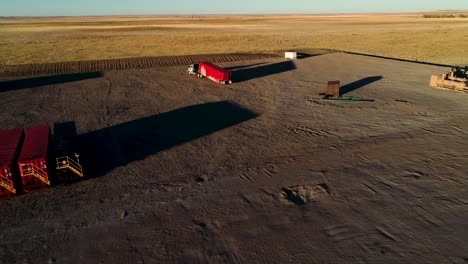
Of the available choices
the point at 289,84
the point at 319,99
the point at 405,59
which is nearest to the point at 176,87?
the point at 289,84

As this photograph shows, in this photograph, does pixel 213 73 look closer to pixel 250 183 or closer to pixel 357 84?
pixel 357 84

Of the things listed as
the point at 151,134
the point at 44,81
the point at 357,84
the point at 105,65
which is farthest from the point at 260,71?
the point at 44,81

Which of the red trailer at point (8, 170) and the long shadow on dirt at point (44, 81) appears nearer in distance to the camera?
the red trailer at point (8, 170)

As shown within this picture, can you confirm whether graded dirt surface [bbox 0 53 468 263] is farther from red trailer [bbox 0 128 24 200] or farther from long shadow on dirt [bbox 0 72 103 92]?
long shadow on dirt [bbox 0 72 103 92]

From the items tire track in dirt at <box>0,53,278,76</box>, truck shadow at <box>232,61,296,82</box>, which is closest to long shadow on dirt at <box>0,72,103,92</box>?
tire track in dirt at <box>0,53,278,76</box>

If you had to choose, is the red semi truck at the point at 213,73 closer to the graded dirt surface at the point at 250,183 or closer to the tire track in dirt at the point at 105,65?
the graded dirt surface at the point at 250,183

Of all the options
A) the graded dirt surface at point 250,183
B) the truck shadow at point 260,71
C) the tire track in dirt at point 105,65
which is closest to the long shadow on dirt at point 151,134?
the graded dirt surface at point 250,183
